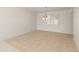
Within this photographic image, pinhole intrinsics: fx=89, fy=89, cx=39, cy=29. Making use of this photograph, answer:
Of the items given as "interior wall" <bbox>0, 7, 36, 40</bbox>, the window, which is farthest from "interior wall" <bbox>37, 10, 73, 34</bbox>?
"interior wall" <bbox>0, 7, 36, 40</bbox>

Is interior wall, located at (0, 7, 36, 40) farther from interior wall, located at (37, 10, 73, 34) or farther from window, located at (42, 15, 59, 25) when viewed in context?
window, located at (42, 15, 59, 25)

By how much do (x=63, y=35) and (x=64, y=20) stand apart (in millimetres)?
377

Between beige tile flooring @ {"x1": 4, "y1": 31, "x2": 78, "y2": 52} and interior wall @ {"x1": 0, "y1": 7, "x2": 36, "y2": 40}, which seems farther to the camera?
interior wall @ {"x1": 0, "y1": 7, "x2": 36, "y2": 40}

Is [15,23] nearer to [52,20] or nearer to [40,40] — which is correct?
[40,40]

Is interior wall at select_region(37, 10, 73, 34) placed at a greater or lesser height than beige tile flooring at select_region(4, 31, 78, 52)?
greater

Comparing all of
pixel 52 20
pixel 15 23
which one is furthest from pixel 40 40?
pixel 15 23

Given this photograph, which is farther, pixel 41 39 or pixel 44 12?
pixel 41 39

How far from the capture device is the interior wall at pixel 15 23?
7.59 ft

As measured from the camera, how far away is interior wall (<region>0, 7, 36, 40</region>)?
231cm

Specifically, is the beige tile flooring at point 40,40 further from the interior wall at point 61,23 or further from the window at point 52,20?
the window at point 52,20

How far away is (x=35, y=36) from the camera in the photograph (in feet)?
7.88

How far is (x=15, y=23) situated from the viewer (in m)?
2.60
